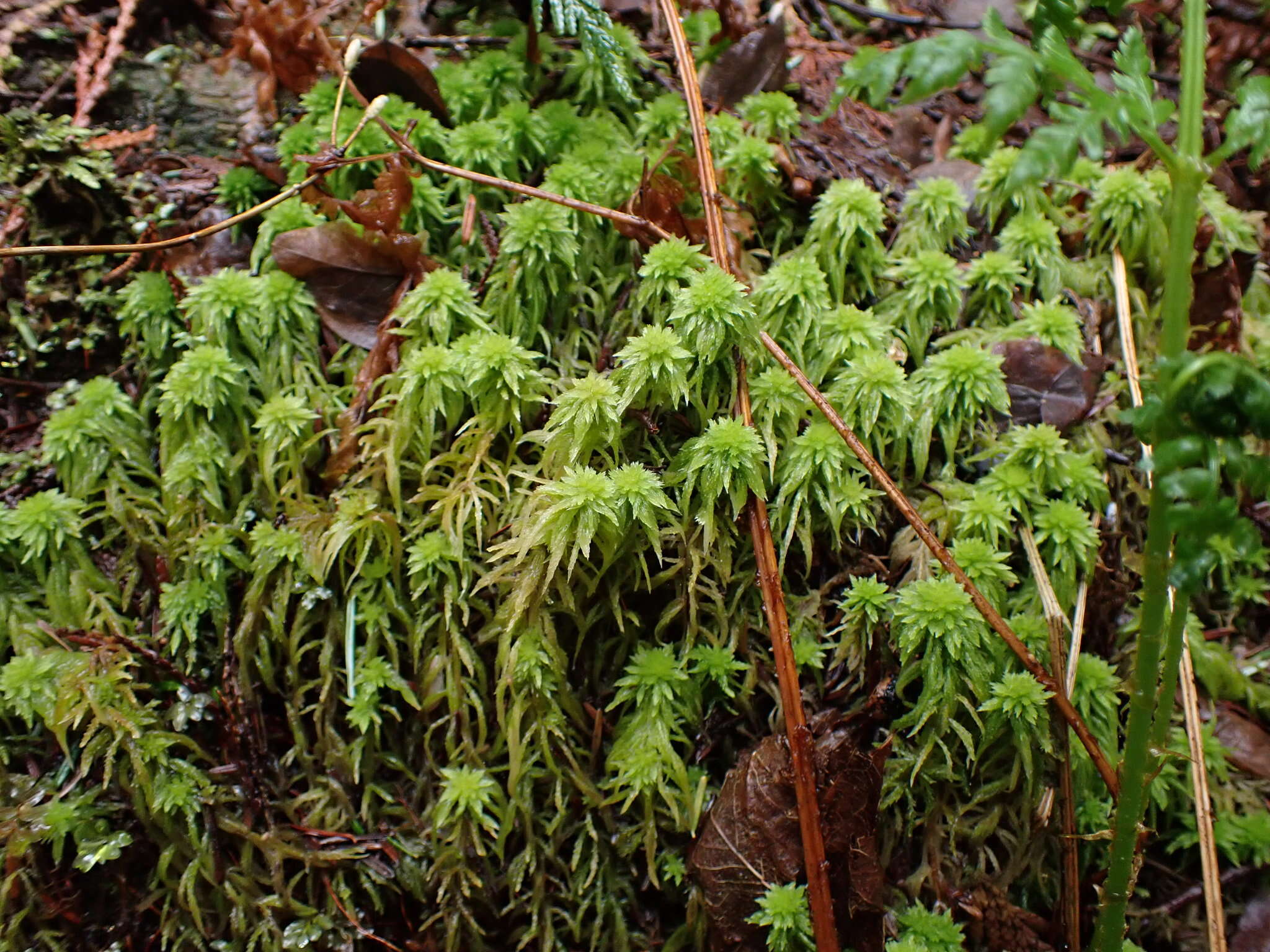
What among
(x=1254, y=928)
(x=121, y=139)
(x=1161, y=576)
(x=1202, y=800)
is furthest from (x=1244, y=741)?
(x=121, y=139)

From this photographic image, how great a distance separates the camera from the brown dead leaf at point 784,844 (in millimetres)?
1829

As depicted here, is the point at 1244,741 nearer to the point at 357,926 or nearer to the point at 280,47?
the point at 357,926

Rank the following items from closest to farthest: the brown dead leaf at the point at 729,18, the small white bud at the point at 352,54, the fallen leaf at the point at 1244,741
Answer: the fallen leaf at the point at 1244,741, the small white bud at the point at 352,54, the brown dead leaf at the point at 729,18

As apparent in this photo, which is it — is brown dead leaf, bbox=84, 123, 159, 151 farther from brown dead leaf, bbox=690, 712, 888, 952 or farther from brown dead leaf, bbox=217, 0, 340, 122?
brown dead leaf, bbox=690, 712, 888, 952

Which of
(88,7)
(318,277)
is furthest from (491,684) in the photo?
(88,7)

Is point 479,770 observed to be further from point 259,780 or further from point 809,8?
point 809,8

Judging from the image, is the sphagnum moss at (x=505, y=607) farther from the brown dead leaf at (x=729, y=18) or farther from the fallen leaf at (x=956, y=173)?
the brown dead leaf at (x=729, y=18)

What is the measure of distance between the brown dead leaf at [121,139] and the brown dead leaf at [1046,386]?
2.60 meters

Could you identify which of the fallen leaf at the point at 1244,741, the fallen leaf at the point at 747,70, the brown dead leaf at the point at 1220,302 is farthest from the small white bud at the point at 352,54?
the fallen leaf at the point at 1244,741

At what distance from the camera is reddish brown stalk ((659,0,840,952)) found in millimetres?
1749

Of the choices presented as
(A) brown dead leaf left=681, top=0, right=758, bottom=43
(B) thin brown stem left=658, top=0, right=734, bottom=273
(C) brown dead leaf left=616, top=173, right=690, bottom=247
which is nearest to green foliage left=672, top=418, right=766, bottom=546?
(B) thin brown stem left=658, top=0, right=734, bottom=273

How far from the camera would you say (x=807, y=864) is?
5.82ft

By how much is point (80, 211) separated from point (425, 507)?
1448 mm

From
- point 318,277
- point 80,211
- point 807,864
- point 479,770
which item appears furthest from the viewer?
point 80,211
